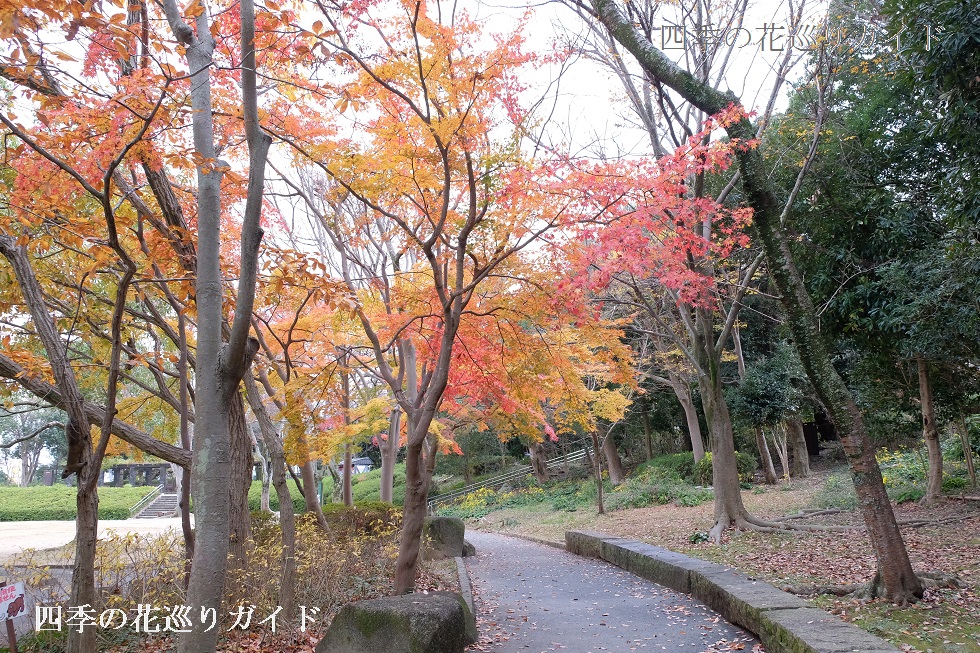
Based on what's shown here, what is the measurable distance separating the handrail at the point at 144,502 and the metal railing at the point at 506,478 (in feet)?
53.5

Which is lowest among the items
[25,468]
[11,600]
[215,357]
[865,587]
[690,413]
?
[865,587]

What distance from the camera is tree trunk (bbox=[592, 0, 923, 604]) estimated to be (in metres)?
5.05

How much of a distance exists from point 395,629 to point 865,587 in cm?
401

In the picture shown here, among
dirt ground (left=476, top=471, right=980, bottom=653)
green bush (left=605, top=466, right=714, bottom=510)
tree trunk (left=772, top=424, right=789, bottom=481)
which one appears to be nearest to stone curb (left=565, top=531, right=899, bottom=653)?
dirt ground (left=476, top=471, right=980, bottom=653)

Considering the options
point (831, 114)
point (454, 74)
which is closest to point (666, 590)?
point (454, 74)

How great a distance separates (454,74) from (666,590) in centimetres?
630

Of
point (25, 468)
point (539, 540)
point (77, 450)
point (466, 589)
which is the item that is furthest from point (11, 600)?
point (25, 468)

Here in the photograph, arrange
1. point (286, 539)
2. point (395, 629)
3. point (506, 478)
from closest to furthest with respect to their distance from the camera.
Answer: point (395, 629) < point (286, 539) < point (506, 478)

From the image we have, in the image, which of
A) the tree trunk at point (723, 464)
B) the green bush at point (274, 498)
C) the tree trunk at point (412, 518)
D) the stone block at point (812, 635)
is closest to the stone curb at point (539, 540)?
the tree trunk at point (723, 464)

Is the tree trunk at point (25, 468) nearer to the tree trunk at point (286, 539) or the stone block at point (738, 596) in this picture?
the tree trunk at point (286, 539)

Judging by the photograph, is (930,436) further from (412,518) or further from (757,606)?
(412,518)

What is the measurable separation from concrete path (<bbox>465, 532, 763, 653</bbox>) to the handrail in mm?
29362

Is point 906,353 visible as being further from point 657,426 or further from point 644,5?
point 657,426

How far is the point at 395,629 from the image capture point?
454cm
